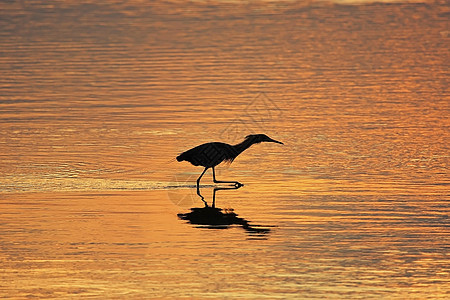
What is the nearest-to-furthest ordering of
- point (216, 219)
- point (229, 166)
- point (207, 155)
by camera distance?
→ point (216, 219) → point (207, 155) → point (229, 166)

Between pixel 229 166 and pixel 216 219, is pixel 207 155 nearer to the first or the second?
pixel 229 166

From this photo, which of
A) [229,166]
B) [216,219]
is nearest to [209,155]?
[229,166]

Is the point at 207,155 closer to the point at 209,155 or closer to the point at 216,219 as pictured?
the point at 209,155

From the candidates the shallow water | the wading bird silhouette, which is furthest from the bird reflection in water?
the wading bird silhouette

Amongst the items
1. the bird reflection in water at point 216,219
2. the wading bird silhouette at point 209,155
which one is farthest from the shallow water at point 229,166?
the wading bird silhouette at point 209,155

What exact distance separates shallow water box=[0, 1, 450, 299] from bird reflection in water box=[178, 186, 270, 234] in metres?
0.10

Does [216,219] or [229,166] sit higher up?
[229,166]

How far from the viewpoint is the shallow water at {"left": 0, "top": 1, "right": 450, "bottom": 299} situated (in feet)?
44.7

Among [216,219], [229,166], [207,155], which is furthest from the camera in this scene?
[229,166]

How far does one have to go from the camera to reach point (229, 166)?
20.6m

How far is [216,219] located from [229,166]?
13.6ft

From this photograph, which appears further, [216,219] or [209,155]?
[209,155]

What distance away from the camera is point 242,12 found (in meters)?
52.4

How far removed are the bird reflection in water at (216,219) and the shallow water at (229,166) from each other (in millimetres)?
103
